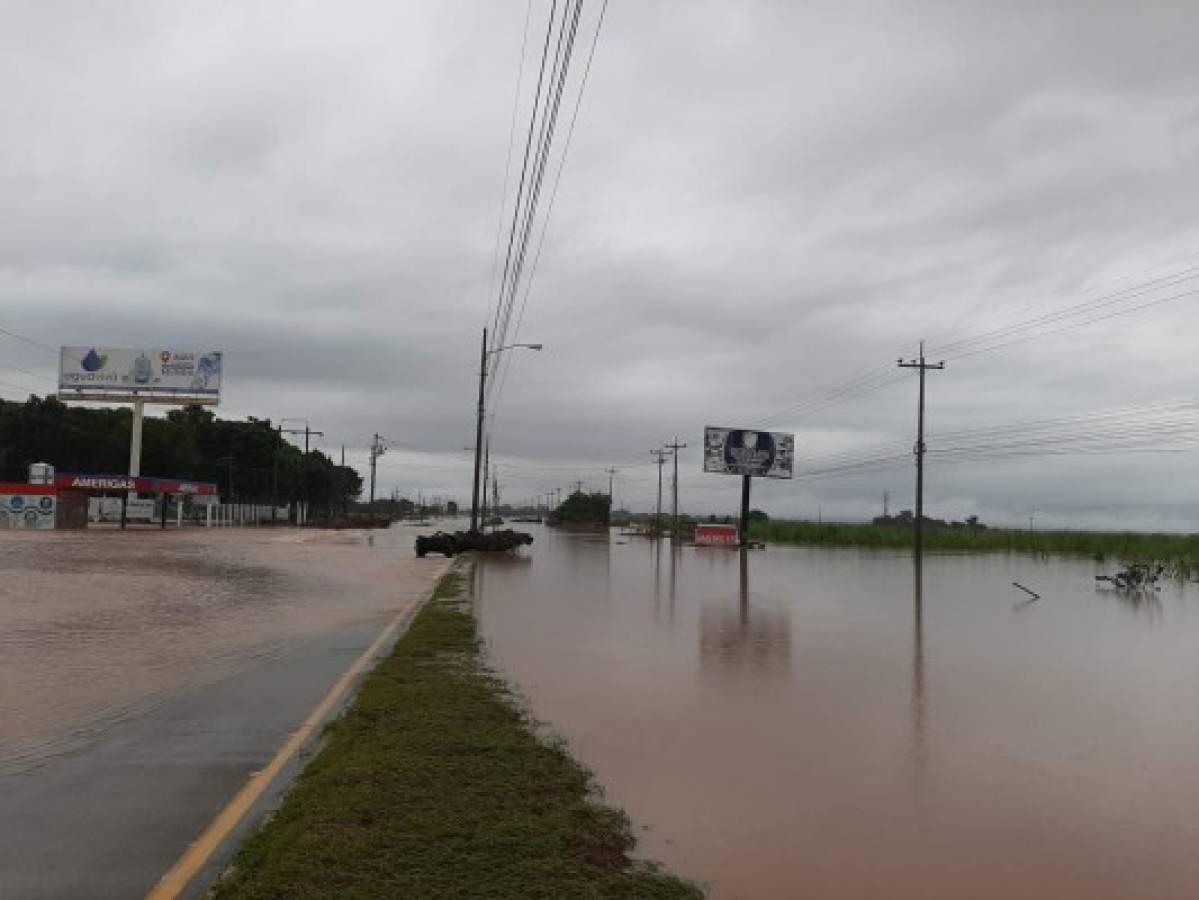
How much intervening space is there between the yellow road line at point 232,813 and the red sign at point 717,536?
178 ft

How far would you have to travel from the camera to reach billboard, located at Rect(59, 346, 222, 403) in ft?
233

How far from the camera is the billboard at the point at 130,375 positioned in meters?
71.1

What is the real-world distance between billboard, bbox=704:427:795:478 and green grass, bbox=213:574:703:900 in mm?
66839

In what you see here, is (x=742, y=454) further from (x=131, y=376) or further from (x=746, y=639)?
(x=746, y=639)

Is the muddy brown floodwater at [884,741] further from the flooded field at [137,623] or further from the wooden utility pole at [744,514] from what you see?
the wooden utility pole at [744,514]

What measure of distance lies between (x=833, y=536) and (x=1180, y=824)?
6859 cm

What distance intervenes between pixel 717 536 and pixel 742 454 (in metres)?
12.4

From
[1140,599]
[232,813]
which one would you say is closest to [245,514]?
[1140,599]

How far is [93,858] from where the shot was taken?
5.30 meters

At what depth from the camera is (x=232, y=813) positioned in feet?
20.0

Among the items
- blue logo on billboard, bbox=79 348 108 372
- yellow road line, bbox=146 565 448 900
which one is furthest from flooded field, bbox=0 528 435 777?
blue logo on billboard, bbox=79 348 108 372

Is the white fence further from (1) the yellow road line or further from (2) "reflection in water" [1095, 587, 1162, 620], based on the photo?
(1) the yellow road line

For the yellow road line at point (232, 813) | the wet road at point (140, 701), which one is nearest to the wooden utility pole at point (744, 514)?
the wet road at point (140, 701)

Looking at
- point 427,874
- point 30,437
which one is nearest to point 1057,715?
point 427,874
